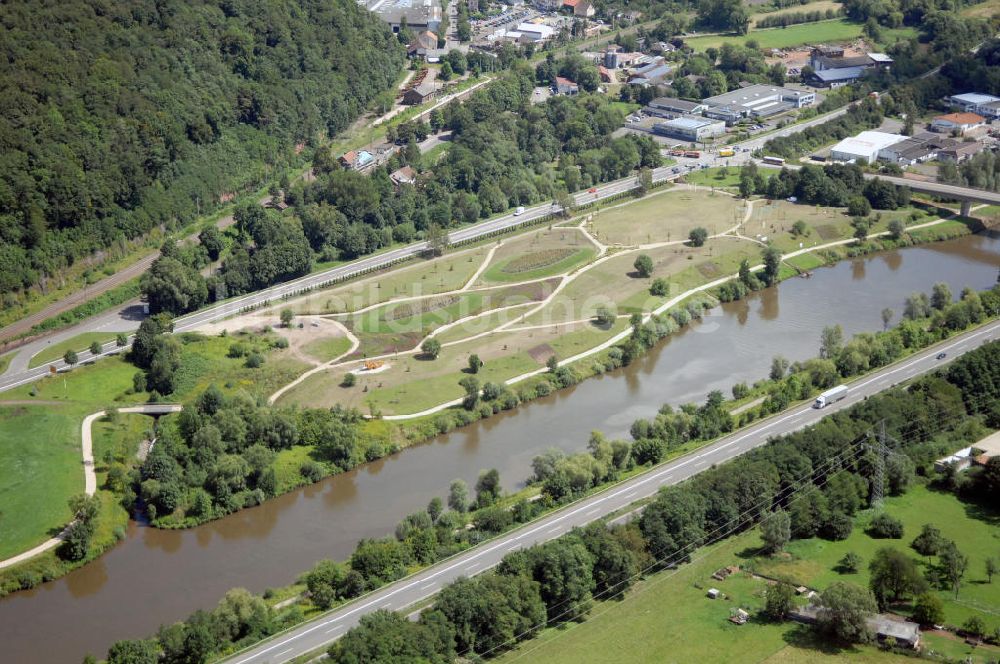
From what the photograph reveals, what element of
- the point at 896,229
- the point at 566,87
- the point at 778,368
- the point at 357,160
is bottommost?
the point at 896,229

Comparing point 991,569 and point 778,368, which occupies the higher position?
point 778,368

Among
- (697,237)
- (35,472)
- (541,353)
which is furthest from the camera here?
(697,237)

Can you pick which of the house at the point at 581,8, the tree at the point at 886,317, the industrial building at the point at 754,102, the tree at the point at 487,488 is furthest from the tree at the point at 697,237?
the house at the point at 581,8

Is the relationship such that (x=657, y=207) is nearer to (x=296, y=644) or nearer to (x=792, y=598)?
(x=792, y=598)

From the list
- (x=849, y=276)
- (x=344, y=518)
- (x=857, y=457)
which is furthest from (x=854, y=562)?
(x=849, y=276)

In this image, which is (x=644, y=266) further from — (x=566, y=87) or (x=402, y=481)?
(x=566, y=87)

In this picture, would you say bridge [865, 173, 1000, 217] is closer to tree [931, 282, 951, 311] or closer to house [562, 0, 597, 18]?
tree [931, 282, 951, 311]

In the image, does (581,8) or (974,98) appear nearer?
(974,98)

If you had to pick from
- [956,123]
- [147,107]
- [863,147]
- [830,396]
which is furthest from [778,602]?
[956,123]
